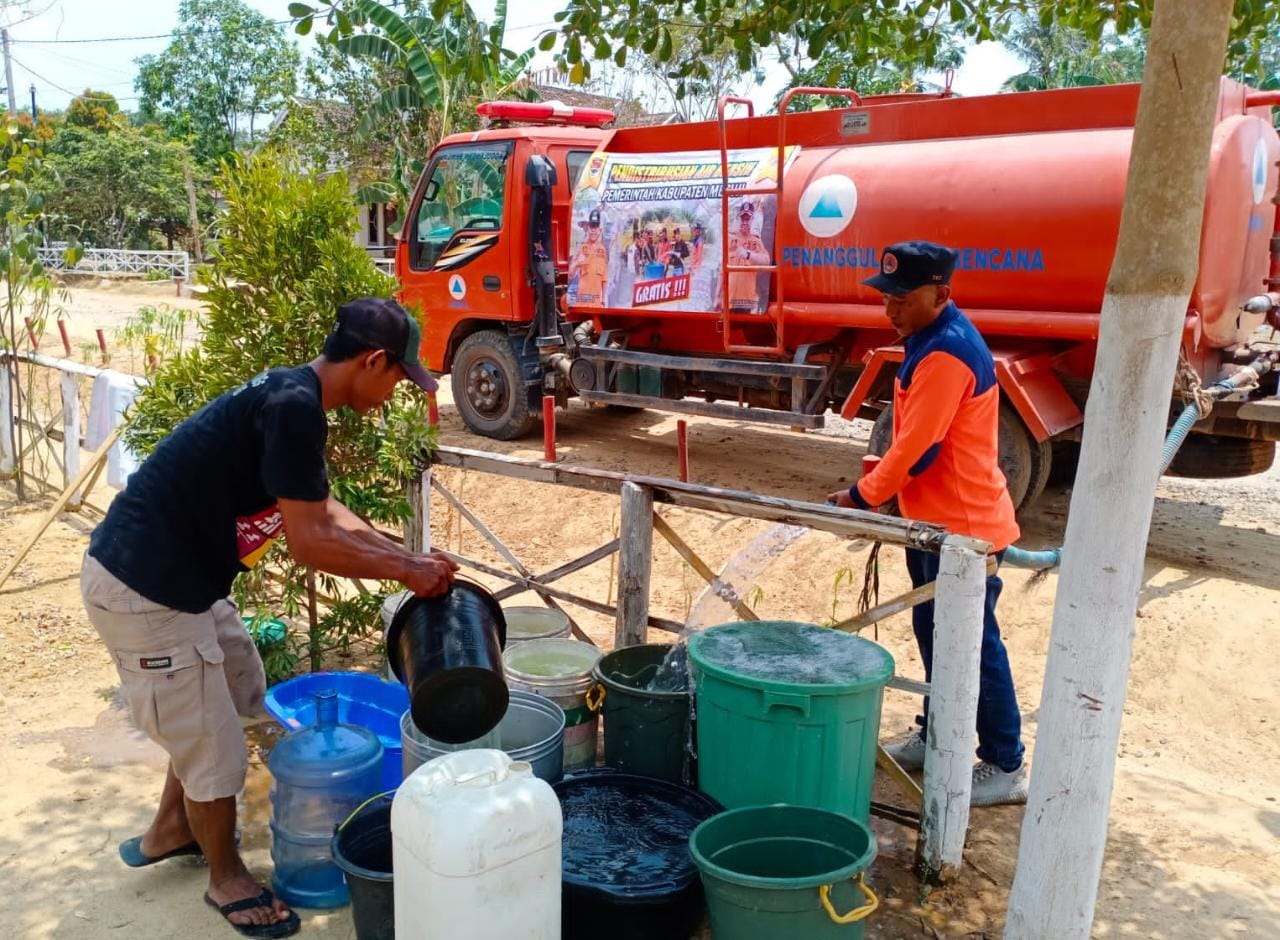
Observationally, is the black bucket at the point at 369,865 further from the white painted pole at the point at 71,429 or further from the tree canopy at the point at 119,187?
the tree canopy at the point at 119,187

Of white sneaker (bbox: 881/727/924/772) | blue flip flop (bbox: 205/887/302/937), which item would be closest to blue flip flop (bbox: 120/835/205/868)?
blue flip flop (bbox: 205/887/302/937)

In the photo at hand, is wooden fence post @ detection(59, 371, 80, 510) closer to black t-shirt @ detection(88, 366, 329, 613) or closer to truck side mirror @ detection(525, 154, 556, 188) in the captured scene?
truck side mirror @ detection(525, 154, 556, 188)

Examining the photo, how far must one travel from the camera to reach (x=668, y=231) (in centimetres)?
813

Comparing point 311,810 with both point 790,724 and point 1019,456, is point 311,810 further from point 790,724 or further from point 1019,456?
point 1019,456

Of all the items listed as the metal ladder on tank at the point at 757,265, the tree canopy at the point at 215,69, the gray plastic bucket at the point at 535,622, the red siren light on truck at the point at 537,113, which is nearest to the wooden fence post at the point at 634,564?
the gray plastic bucket at the point at 535,622

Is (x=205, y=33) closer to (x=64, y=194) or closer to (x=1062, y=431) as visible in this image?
(x=64, y=194)

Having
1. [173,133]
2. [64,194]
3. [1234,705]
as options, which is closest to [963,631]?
[1234,705]

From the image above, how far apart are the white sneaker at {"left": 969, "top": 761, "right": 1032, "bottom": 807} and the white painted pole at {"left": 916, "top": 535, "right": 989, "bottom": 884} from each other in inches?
20.2

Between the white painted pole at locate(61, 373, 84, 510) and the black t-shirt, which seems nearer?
the black t-shirt

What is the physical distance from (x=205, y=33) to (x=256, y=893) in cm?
4363

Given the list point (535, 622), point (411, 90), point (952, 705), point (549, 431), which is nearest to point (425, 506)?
point (535, 622)

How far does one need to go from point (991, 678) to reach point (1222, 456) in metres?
4.48

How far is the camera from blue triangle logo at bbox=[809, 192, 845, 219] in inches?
284

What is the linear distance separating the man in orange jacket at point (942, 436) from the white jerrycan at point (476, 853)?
1598 millimetres
